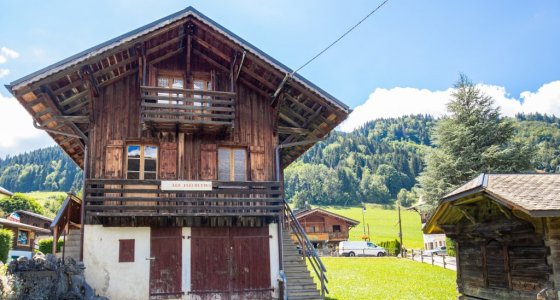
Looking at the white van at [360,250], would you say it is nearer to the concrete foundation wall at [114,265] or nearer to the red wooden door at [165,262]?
the red wooden door at [165,262]

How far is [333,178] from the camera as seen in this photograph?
478ft

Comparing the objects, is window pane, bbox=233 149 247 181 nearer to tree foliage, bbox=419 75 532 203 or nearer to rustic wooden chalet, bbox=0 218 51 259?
tree foliage, bbox=419 75 532 203

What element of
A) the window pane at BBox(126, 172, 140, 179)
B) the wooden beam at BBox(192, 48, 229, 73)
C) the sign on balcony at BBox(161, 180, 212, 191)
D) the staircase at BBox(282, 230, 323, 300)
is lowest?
the staircase at BBox(282, 230, 323, 300)

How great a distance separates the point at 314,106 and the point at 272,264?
6101mm

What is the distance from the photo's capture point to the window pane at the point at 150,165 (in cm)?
1725

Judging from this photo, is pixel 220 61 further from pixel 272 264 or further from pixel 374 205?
pixel 374 205

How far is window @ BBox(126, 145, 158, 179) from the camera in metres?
17.1

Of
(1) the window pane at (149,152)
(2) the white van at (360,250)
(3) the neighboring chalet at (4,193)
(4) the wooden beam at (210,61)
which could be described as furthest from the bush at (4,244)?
(3) the neighboring chalet at (4,193)

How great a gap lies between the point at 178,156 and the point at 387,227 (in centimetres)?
9024

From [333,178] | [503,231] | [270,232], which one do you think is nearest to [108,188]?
[270,232]

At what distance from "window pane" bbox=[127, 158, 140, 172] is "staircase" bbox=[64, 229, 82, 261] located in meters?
2.82

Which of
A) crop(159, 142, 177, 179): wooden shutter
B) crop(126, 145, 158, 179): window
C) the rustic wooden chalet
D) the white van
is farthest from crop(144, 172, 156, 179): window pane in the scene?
the white van

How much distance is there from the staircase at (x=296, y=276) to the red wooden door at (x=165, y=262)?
375 centimetres

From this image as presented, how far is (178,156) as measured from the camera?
17.4 metres
